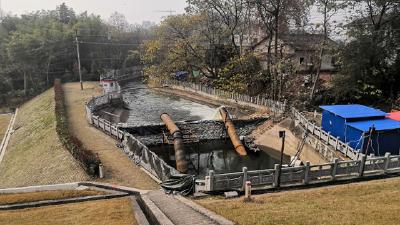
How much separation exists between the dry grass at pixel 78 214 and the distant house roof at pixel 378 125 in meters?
15.2

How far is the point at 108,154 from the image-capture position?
23.3 metres

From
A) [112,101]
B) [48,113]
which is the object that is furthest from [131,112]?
[48,113]

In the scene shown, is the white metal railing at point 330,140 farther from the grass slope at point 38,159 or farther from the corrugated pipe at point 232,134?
the grass slope at point 38,159

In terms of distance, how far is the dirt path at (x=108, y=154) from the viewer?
748 inches

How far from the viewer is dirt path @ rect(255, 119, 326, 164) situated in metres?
25.9

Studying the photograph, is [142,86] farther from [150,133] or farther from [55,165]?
[55,165]

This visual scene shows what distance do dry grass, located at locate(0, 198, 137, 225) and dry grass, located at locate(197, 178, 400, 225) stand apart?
10.8ft

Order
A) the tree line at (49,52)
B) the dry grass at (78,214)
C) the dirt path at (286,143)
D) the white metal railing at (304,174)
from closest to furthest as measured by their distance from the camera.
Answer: the dry grass at (78,214) < the white metal railing at (304,174) < the dirt path at (286,143) < the tree line at (49,52)

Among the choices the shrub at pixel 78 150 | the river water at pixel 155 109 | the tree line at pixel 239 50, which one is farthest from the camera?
the river water at pixel 155 109

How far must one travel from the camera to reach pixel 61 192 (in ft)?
54.5

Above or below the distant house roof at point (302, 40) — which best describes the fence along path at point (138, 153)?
below

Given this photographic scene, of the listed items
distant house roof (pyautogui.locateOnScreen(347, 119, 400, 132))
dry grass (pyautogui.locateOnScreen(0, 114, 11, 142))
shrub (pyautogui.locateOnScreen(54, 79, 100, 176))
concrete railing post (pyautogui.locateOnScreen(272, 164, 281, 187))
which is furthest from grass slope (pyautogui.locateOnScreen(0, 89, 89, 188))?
distant house roof (pyautogui.locateOnScreen(347, 119, 400, 132))

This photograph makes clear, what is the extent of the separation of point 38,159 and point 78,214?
12331mm

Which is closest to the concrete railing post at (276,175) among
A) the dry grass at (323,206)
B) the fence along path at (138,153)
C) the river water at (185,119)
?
the dry grass at (323,206)
